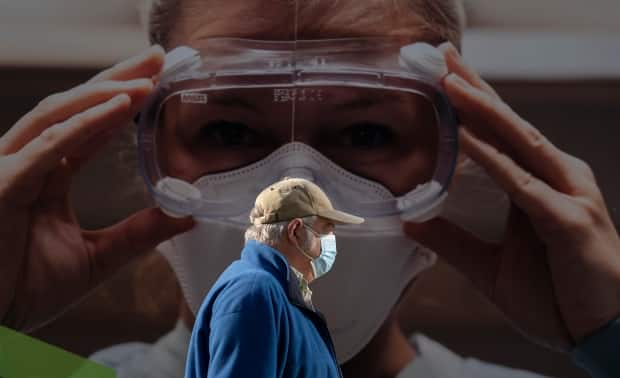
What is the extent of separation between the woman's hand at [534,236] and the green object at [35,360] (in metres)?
0.91

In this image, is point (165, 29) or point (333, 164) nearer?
point (333, 164)

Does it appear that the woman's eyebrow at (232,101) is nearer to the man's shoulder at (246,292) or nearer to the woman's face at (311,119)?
the woman's face at (311,119)

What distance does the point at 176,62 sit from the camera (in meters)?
2.02

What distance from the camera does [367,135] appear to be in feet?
6.47

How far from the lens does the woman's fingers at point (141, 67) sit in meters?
2.05

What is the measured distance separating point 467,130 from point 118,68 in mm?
916

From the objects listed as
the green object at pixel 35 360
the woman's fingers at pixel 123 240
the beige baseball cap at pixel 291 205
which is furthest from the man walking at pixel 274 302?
the green object at pixel 35 360

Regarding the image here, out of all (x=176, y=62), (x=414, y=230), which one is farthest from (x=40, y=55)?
(x=414, y=230)

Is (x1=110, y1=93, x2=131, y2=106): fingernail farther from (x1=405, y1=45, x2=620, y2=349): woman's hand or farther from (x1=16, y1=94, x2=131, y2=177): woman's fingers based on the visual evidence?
(x1=405, y1=45, x2=620, y2=349): woman's hand

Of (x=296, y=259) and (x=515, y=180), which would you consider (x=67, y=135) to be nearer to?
(x=296, y=259)

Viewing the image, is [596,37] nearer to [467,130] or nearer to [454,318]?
[467,130]

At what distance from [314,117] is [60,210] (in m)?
0.70

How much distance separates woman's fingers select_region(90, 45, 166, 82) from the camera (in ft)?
6.73

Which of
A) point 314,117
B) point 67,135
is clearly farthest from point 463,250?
point 67,135
